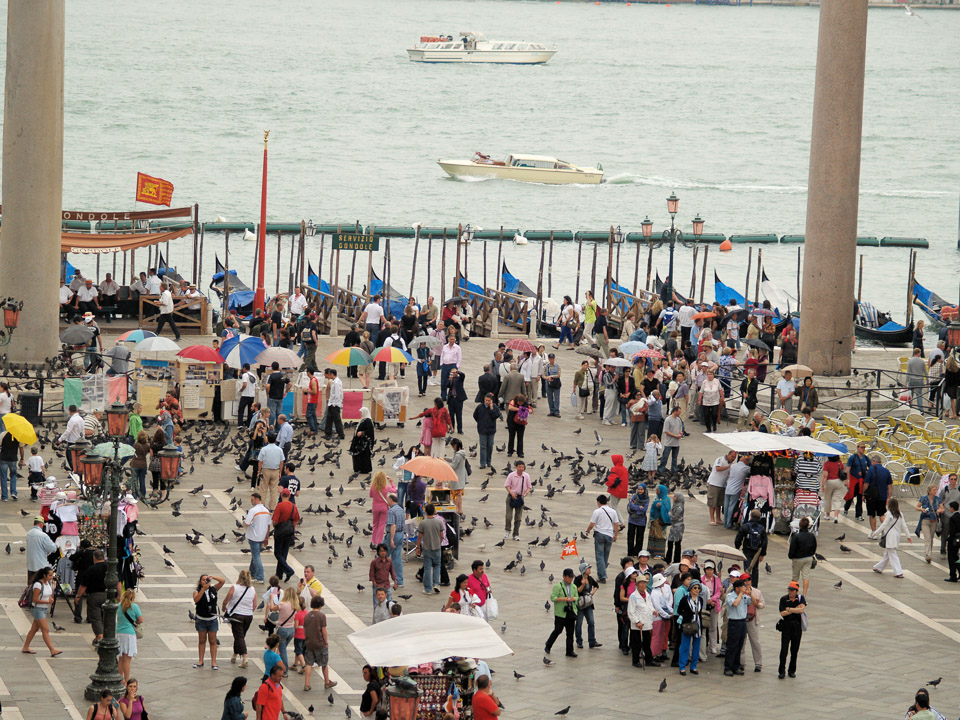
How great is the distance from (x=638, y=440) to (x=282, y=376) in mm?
6132

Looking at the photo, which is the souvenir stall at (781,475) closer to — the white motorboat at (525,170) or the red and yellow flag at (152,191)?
the red and yellow flag at (152,191)

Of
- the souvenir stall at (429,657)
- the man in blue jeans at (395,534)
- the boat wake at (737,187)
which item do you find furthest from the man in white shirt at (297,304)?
the boat wake at (737,187)

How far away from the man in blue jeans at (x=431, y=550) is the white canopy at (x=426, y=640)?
440 cm

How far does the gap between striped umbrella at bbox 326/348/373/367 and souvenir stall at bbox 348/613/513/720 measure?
13982 millimetres

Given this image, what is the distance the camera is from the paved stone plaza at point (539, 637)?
591 inches

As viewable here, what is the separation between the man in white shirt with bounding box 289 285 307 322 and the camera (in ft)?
121

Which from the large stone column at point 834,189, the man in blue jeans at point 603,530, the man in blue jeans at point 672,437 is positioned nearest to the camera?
the man in blue jeans at point 603,530

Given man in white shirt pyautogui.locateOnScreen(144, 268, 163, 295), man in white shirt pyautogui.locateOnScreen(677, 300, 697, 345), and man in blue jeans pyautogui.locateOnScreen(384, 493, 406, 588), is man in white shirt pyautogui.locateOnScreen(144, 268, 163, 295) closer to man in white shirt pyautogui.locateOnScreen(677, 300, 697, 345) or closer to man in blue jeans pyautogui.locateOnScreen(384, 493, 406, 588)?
man in white shirt pyautogui.locateOnScreen(677, 300, 697, 345)

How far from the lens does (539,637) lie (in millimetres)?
16938

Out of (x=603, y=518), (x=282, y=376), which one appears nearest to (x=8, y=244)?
(x=282, y=376)

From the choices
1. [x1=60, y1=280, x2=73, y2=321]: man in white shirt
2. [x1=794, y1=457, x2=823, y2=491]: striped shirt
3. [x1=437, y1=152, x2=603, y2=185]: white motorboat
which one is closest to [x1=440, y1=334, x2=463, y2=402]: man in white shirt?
[x1=794, y1=457, x2=823, y2=491]: striped shirt

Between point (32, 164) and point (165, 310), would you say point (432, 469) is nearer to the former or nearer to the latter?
point (32, 164)

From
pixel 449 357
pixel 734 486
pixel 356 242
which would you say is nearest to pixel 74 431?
pixel 449 357

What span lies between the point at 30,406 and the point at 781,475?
12325 mm
